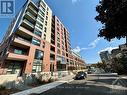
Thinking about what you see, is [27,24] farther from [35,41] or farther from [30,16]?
[35,41]

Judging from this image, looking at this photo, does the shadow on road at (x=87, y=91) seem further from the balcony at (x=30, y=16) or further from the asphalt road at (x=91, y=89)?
the balcony at (x=30, y=16)

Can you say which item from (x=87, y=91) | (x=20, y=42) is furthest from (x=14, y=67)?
(x=87, y=91)

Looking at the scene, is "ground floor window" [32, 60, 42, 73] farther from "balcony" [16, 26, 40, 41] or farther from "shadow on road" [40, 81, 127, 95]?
"shadow on road" [40, 81, 127, 95]

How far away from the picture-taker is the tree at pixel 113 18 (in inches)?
650

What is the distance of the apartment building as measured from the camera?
4153 centimetres

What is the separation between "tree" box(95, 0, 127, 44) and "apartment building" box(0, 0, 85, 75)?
24.2 m

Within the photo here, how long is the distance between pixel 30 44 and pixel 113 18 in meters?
33.1

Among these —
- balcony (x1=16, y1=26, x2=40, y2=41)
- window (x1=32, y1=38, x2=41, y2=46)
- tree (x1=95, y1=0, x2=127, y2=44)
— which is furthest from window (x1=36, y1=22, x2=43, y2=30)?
tree (x1=95, y1=0, x2=127, y2=44)

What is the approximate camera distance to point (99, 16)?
20781mm

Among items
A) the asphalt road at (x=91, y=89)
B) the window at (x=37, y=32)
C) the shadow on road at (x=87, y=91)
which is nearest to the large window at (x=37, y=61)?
the window at (x=37, y=32)

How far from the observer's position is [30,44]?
4741cm

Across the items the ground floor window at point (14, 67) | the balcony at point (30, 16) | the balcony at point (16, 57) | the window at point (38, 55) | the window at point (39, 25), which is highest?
the balcony at point (30, 16)

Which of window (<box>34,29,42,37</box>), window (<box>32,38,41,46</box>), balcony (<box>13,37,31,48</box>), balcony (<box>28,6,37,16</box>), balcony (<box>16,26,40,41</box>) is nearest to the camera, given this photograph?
balcony (<box>13,37,31,48</box>)

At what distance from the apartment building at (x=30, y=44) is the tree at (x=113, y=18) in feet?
79.5
